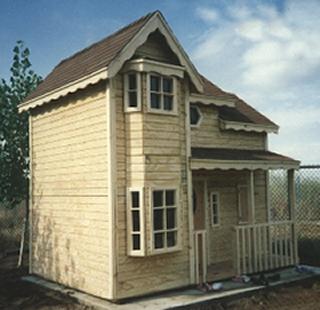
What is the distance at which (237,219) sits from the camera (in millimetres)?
12266

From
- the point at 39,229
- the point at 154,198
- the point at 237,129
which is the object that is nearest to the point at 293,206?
the point at 237,129

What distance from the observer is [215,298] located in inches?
333

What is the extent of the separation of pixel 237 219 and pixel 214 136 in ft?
8.68

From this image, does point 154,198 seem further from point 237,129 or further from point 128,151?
point 237,129

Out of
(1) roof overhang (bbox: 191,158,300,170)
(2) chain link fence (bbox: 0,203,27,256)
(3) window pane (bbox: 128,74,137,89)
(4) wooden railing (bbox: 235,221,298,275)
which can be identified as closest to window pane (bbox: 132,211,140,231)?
(1) roof overhang (bbox: 191,158,300,170)

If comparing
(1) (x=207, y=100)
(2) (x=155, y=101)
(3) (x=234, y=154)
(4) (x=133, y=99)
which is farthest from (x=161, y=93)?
(3) (x=234, y=154)

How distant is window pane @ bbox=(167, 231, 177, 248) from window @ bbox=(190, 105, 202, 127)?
146 inches

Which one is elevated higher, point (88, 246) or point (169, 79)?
point (169, 79)

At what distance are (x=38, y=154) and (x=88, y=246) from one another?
12.3ft

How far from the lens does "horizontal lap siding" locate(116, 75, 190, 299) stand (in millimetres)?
8398

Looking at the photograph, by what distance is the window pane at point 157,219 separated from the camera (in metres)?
8.65

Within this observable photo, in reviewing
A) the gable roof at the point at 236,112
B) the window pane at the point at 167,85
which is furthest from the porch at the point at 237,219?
the window pane at the point at 167,85

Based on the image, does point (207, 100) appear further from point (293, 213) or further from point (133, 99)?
point (293, 213)

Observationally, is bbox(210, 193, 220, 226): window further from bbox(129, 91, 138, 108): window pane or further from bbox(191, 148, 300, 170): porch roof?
bbox(129, 91, 138, 108): window pane
